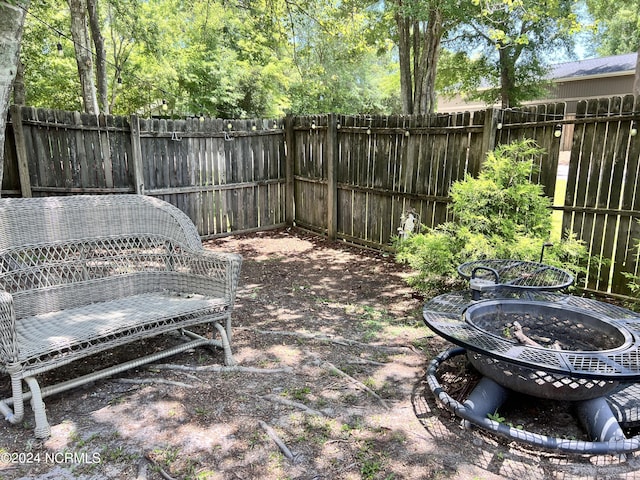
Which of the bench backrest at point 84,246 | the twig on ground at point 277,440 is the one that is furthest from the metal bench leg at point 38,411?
the twig on ground at point 277,440

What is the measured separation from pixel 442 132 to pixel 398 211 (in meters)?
1.21

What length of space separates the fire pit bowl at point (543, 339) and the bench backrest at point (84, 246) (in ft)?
6.79

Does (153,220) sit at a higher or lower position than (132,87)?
lower

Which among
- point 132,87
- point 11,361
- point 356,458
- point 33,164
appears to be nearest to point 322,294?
point 356,458

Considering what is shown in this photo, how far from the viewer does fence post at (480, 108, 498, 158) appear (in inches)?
177

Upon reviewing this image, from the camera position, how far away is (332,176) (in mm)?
6617

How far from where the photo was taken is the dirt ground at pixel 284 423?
192 cm

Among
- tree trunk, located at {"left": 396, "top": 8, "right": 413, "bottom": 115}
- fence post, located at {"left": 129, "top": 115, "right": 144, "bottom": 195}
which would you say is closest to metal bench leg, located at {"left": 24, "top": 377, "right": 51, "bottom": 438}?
fence post, located at {"left": 129, "top": 115, "right": 144, "bottom": 195}

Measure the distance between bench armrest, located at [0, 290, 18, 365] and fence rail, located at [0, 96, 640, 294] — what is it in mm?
4003

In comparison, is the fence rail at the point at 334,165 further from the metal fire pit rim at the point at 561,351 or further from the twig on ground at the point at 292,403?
the twig on ground at the point at 292,403

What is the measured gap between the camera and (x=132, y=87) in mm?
15305

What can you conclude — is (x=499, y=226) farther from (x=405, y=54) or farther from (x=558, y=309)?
(x=405, y=54)

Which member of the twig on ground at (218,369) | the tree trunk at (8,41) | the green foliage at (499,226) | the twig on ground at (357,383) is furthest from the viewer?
the green foliage at (499,226)

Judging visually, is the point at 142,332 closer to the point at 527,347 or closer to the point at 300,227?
the point at 527,347
